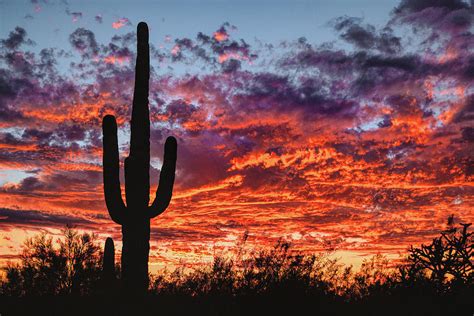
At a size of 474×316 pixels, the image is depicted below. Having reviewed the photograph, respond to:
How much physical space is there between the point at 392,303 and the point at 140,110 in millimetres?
6902

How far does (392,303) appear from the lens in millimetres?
11289

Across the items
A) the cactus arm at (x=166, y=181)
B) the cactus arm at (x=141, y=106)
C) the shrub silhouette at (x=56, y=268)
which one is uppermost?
the cactus arm at (x=141, y=106)

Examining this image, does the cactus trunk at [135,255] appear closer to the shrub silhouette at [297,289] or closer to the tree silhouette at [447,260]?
the shrub silhouette at [297,289]

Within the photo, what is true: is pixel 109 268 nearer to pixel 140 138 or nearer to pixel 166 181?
pixel 166 181

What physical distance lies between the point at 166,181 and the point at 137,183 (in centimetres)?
66

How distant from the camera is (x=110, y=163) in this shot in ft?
35.5

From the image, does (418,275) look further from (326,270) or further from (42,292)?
(42,292)

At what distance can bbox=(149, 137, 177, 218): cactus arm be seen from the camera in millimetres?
11695

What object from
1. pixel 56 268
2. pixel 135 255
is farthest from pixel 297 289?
pixel 56 268

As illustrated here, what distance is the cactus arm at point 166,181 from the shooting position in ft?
38.4

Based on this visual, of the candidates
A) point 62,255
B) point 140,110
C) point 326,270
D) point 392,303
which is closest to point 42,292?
point 62,255

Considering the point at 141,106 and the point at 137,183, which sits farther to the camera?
the point at 141,106

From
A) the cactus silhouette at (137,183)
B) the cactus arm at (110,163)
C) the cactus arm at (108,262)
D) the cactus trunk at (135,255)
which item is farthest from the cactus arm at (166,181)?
the cactus arm at (108,262)

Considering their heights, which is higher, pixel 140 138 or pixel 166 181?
pixel 140 138
